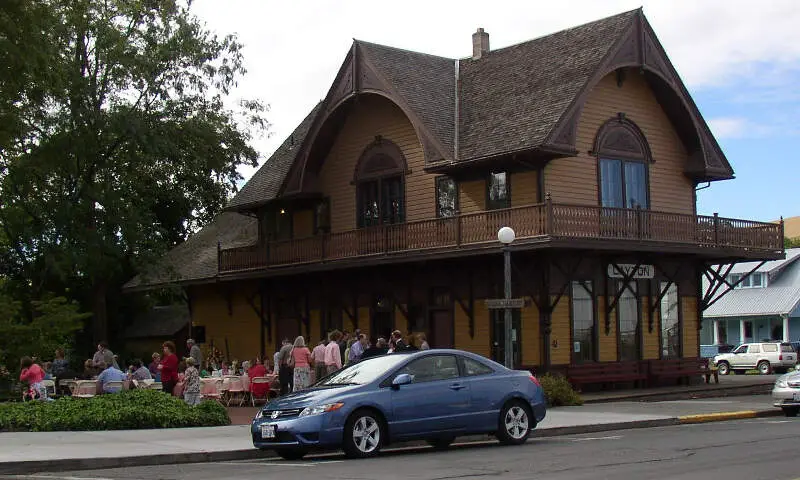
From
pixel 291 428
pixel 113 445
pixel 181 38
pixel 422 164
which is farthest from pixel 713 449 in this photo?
pixel 181 38

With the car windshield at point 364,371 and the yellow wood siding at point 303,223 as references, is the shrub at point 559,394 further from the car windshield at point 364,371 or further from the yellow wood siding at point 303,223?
the yellow wood siding at point 303,223

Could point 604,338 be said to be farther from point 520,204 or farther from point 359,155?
point 359,155

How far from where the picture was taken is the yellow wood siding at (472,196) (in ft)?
106

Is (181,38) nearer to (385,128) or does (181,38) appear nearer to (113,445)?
(385,128)

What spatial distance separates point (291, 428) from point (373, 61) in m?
19.9

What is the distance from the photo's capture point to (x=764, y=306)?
215 ft

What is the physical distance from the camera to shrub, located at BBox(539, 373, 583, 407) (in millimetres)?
27047

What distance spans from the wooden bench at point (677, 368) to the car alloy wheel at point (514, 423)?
16146mm

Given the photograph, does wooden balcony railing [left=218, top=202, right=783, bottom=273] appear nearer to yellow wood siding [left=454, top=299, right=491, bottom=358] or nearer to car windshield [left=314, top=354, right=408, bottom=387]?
yellow wood siding [left=454, top=299, right=491, bottom=358]

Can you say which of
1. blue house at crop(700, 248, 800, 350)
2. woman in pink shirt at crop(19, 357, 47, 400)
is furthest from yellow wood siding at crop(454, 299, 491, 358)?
blue house at crop(700, 248, 800, 350)

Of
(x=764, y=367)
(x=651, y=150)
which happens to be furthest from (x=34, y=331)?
(x=764, y=367)

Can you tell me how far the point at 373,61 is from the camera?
34000 millimetres

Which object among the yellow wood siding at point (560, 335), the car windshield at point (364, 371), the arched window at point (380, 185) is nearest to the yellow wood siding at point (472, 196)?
Result: the arched window at point (380, 185)

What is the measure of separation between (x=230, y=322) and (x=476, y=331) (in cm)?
1338
